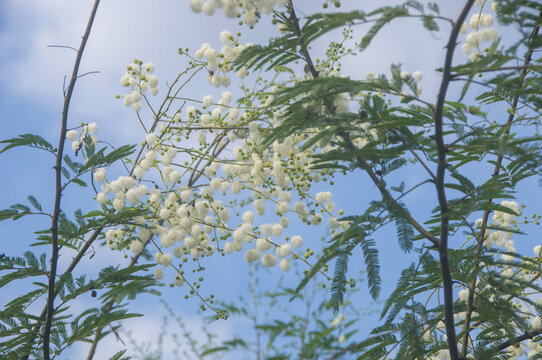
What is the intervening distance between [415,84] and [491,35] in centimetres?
148

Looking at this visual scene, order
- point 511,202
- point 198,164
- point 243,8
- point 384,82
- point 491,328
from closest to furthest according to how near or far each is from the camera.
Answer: point 384,82
point 243,8
point 491,328
point 198,164
point 511,202

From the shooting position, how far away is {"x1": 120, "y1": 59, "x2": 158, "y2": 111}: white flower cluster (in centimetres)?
332

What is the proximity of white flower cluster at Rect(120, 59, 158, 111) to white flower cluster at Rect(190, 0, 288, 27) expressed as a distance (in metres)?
1.08

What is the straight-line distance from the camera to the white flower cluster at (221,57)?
3014 mm

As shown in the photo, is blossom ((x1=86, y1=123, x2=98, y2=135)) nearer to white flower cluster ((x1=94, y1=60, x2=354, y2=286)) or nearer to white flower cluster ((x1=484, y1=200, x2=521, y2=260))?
white flower cluster ((x1=94, y1=60, x2=354, y2=286))

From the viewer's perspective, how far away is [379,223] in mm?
2266

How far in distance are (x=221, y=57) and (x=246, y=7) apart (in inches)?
38.6

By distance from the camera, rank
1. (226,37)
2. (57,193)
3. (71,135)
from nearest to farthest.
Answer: (57,193)
(226,37)
(71,135)

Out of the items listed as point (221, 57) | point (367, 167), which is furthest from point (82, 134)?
point (367, 167)

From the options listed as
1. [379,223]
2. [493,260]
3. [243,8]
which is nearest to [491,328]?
[493,260]

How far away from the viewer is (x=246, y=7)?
210 centimetres

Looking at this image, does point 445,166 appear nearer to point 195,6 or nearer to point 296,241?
point 296,241

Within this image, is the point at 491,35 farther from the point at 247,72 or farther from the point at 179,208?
the point at 179,208

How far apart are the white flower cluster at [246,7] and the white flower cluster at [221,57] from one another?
2.22ft
